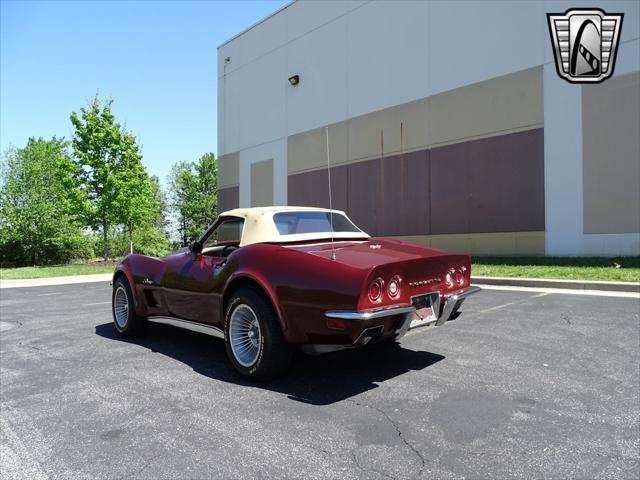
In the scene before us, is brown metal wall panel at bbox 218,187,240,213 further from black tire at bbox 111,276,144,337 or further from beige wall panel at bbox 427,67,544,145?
black tire at bbox 111,276,144,337

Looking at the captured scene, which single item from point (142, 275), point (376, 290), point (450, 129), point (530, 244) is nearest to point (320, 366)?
point (376, 290)

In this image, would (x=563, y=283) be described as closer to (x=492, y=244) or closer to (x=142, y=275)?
(x=492, y=244)

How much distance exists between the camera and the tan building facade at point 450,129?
13562mm

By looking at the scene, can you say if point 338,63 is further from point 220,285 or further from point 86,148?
point 220,285

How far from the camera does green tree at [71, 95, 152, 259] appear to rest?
21.9 m

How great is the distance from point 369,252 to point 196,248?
1.83m

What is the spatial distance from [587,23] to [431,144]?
20.5ft

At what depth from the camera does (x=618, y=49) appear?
13.3 m

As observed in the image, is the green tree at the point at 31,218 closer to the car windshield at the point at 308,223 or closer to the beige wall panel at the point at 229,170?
the beige wall panel at the point at 229,170

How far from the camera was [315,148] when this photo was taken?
76.1 feet

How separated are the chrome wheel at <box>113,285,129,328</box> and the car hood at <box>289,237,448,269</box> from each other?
2.85 metres

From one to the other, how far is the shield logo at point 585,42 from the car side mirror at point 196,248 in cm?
1403

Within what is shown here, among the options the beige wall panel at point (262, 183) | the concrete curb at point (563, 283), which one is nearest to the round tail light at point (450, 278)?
the concrete curb at point (563, 283)

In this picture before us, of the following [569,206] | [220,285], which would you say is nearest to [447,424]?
[220,285]
